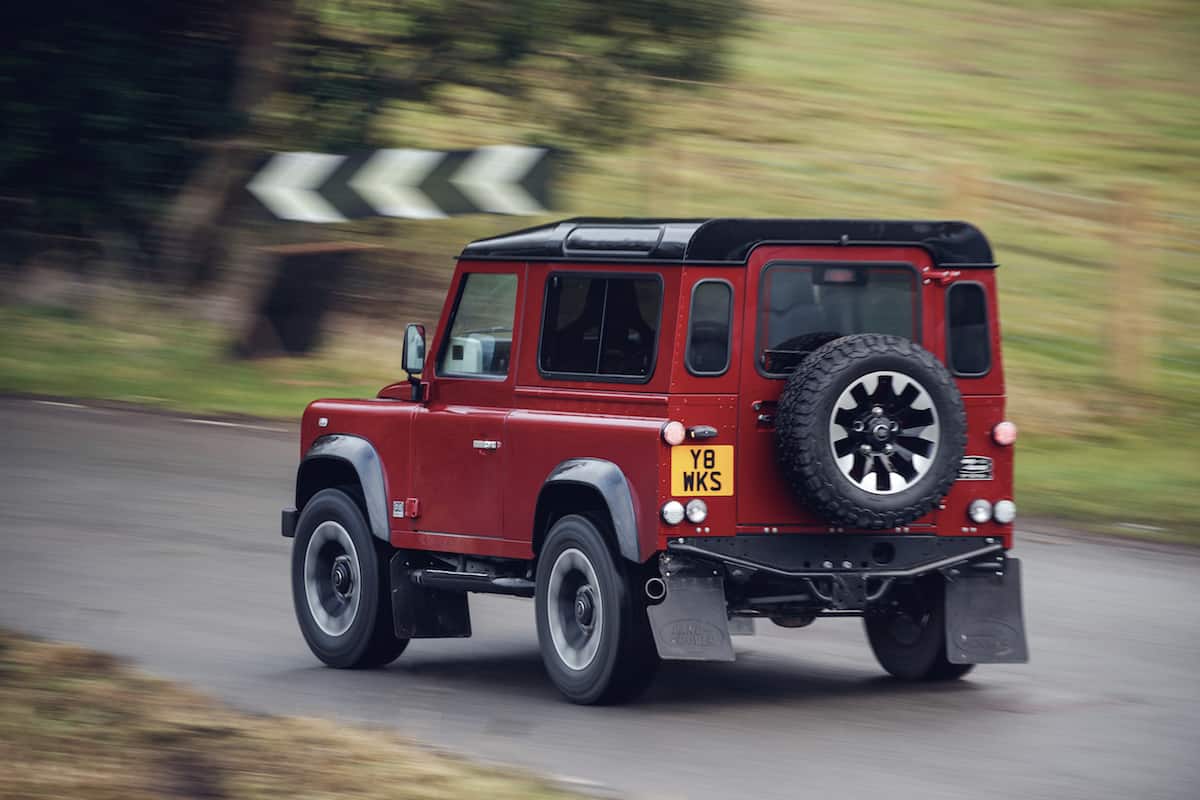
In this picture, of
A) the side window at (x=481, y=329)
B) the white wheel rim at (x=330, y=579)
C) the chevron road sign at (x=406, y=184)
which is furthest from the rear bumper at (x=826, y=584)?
the chevron road sign at (x=406, y=184)

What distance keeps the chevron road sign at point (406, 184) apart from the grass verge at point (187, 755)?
412 inches

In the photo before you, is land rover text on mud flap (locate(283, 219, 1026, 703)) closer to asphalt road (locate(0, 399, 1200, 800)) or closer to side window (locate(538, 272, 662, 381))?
side window (locate(538, 272, 662, 381))

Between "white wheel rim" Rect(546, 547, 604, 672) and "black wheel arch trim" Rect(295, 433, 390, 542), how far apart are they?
1285mm

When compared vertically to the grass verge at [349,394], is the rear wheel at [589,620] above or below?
below

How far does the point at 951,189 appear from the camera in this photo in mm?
20547

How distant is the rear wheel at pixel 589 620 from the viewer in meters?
8.41

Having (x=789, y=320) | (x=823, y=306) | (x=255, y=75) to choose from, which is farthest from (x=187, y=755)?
(x=255, y=75)

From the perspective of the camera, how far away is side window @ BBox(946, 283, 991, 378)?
8.91m

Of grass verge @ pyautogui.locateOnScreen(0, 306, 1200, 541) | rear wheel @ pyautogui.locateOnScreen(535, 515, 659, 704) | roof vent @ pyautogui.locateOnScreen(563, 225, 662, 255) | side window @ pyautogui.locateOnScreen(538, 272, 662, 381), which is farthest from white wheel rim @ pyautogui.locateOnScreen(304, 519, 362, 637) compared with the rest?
grass verge @ pyautogui.locateOnScreen(0, 306, 1200, 541)

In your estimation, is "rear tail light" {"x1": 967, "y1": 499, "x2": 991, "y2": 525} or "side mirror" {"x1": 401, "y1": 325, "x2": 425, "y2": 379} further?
"side mirror" {"x1": 401, "y1": 325, "x2": 425, "y2": 379}

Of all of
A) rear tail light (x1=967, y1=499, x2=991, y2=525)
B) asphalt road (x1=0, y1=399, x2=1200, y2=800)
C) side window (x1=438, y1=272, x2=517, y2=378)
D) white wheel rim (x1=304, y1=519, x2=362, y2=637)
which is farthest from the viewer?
white wheel rim (x1=304, y1=519, x2=362, y2=637)

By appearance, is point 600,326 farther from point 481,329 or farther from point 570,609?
point 570,609

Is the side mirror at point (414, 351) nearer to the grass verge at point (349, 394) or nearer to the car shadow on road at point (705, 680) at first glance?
the car shadow on road at point (705, 680)

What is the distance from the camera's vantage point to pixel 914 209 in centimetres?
2423
